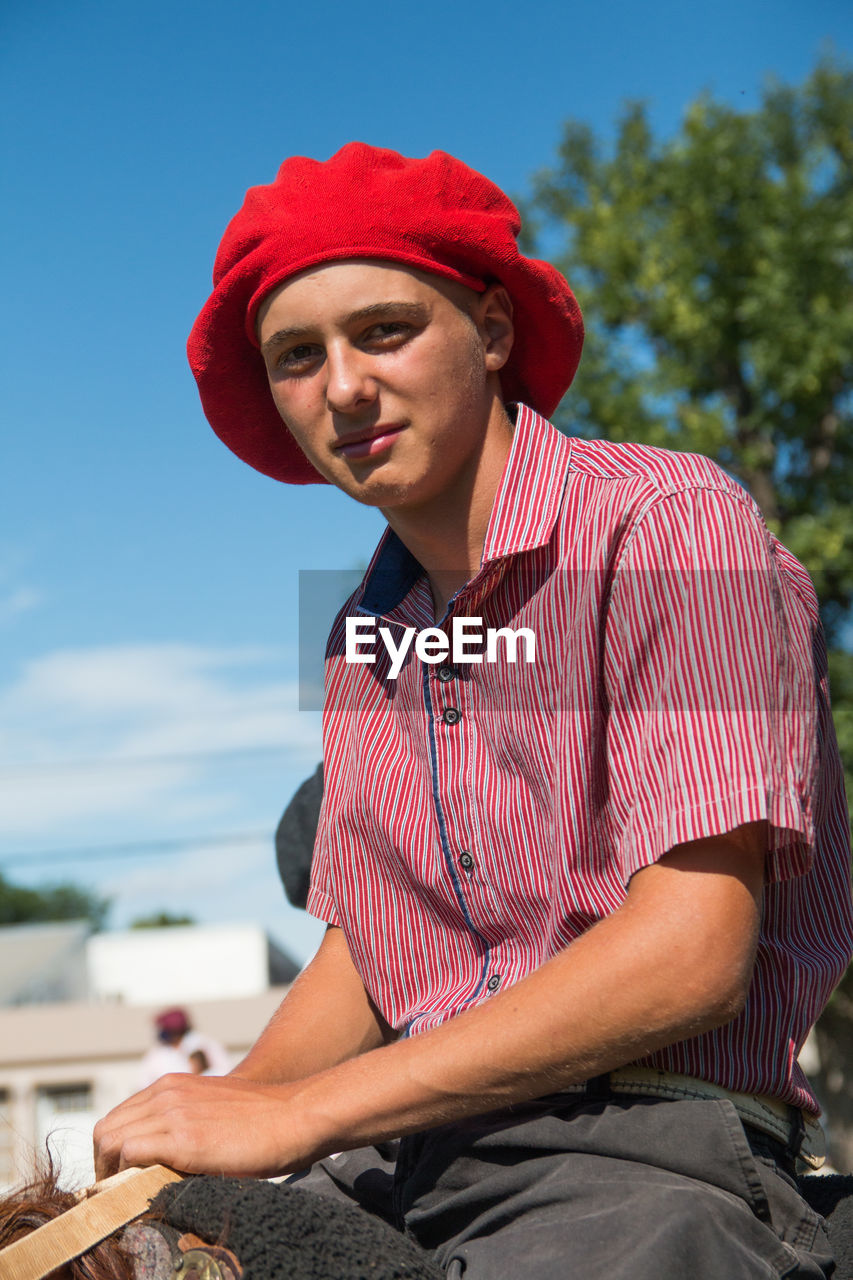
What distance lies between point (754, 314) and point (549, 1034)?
14533 millimetres

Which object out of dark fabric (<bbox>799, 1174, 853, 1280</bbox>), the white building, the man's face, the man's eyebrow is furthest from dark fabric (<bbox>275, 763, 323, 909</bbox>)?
dark fabric (<bbox>799, 1174, 853, 1280</bbox>)

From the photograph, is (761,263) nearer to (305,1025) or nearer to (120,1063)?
(305,1025)

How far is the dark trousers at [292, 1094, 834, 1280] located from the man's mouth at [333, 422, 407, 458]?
98 cm

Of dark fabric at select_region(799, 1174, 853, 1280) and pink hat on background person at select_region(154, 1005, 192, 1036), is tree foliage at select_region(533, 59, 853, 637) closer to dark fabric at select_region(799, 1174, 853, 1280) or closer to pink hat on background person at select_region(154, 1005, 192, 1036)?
pink hat on background person at select_region(154, 1005, 192, 1036)

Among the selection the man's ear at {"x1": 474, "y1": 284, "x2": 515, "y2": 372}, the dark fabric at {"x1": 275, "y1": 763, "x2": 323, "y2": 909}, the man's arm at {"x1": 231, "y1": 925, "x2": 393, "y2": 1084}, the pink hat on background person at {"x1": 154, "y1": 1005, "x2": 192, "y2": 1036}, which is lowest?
the pink hat on background person at {"x1": 154, "y1": 1005, "x2": 192, "y2": 1036}

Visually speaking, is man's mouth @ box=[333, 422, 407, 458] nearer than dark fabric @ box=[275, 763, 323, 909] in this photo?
Yes

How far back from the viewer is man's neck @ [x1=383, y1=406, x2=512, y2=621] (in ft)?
6.66

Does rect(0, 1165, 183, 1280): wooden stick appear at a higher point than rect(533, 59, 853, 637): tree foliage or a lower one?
lower

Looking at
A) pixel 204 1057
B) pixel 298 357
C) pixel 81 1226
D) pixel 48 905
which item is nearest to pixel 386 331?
pixel 298 357

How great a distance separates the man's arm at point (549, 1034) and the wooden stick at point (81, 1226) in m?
0.06

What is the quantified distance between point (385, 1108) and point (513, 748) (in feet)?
1.75

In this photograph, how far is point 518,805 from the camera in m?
1.78

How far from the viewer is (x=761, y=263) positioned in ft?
48.9

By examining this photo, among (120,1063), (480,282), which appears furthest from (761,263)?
(120,1063)
